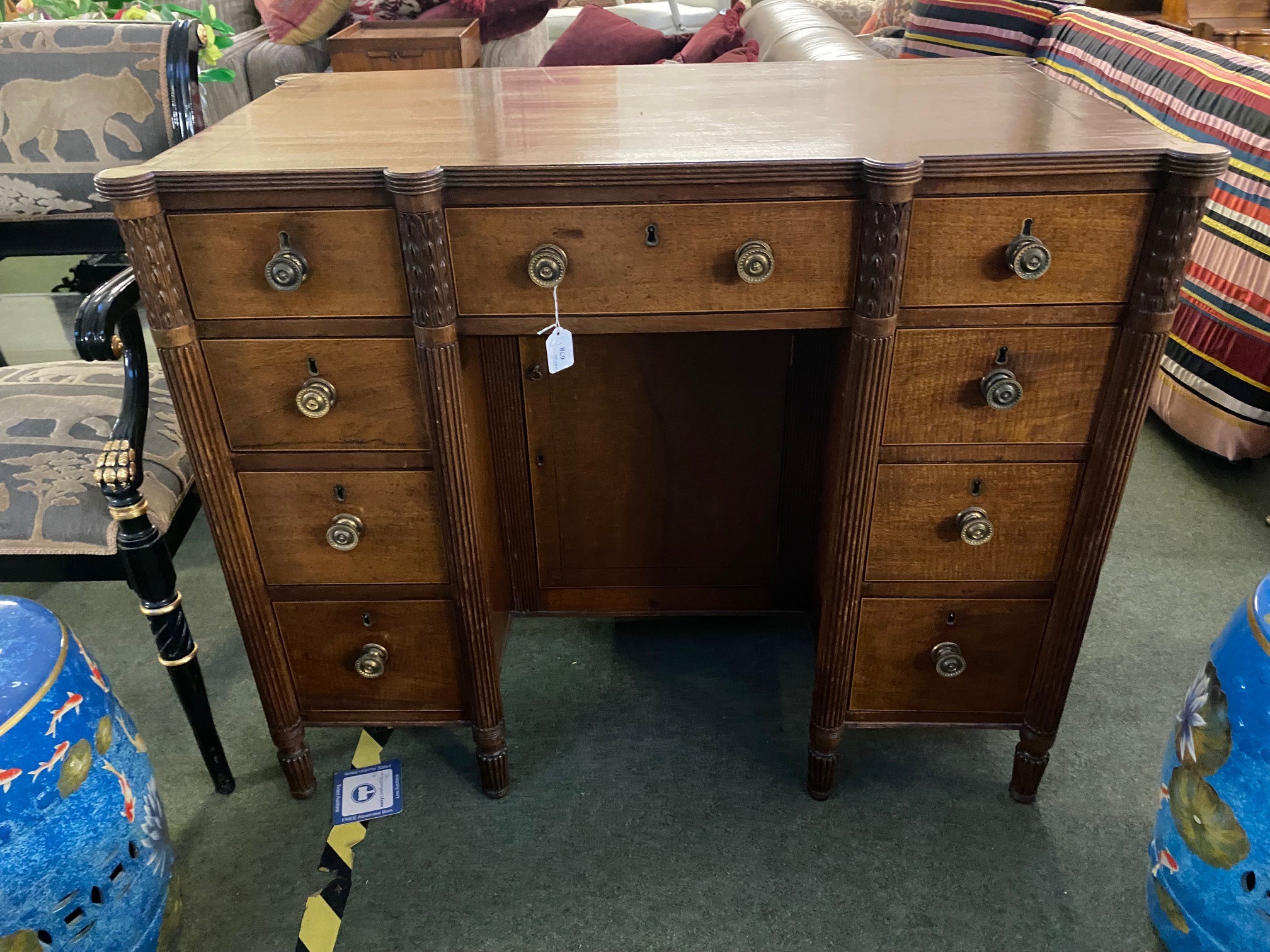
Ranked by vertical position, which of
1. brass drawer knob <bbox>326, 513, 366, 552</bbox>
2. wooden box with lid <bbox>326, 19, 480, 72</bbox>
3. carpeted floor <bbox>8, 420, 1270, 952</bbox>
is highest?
wooden box with lid <bbox>326, 19, 480, 72</bbox>

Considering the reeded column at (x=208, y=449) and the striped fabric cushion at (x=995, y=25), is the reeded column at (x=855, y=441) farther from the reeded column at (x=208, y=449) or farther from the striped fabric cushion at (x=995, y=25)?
the striped fabric cushion at (x=995, y=25)

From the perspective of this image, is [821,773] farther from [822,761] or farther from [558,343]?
[558,343]

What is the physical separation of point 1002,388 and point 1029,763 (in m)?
0.61

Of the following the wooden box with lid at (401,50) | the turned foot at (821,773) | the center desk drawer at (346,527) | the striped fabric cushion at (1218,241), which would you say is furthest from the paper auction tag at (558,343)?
the wooden box with lid at (401,50)

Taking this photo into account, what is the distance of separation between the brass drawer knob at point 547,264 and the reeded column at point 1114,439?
62cm

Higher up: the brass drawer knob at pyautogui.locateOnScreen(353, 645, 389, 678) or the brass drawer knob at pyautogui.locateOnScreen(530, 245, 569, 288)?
the brass drawer knob at pyautogui.locateOnScreen(530, 245, 569, 288)

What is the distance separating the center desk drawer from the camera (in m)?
1.13

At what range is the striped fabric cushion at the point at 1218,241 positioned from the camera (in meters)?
1.86

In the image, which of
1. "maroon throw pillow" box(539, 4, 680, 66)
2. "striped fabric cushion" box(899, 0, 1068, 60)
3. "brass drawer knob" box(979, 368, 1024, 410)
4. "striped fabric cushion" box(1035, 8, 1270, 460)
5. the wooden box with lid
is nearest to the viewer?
"brass drawer knob" box(979, 368, 1024, 410)

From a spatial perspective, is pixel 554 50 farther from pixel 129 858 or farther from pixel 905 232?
pixel 129 858

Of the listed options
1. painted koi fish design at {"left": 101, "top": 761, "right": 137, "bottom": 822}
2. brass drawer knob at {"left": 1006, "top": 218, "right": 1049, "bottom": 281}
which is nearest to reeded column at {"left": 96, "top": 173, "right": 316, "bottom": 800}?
painted koi fish design at {"left": 101, "top": 761, "right": 137, "bottom": 822}

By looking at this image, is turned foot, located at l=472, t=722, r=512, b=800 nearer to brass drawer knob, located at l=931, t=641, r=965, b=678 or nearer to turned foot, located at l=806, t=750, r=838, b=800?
turned foot, located at l=806, t=750, r=838, b=800

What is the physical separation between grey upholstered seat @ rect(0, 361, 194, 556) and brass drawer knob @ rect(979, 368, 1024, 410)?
100 centimetres

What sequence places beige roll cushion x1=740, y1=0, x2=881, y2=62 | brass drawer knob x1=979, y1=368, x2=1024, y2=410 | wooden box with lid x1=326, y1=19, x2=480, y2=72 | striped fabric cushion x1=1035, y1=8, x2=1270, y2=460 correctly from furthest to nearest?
wooden box with lid x1=326, y1=19, x2=480, y2=72, beige roll cushion x1=740, y1=0, x2=881, y2=62, striped fabric cushion x1=1035, y1=8, x2=1270, y2=460, brass drawer knob x1=979, y1=368, x2=1024, y2=410
